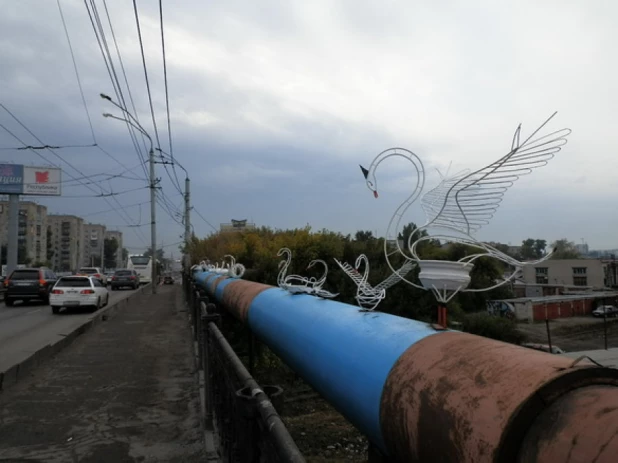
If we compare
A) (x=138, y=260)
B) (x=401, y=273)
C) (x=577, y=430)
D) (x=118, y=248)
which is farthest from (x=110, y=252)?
(x=577, y=430)

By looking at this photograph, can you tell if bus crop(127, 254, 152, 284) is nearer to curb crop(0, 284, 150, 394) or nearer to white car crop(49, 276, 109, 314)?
white car crop(49, 276, 109, 314)

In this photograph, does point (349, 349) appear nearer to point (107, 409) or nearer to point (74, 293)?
point (107, 409)

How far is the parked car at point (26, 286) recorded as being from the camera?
Answer: 66.3 ft

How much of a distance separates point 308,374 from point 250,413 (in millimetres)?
1324

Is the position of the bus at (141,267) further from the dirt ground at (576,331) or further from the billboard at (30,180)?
the dirt ground at (576,331)

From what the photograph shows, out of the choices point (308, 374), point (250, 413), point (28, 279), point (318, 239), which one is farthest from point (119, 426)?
point (28, 279)

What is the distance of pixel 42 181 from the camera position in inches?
1731

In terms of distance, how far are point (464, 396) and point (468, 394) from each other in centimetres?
1

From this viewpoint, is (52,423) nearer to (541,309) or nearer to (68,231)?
(541,309)

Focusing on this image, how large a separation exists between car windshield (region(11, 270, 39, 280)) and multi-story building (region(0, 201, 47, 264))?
56374 millimetres

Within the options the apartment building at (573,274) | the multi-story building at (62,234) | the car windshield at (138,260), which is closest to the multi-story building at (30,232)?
the multi-story building at (62,234)

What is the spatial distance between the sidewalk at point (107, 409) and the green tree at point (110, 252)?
10370cm

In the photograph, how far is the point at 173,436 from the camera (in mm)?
4660

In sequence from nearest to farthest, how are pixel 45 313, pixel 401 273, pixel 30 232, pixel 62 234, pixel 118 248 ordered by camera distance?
pixel 401 273
pixel 45 313
pixel 30 232
pixel 118 248
pixel 62 234
